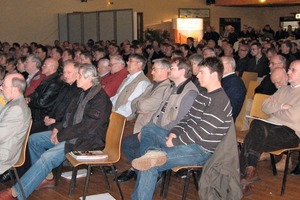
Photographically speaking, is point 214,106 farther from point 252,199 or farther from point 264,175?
point 264,175

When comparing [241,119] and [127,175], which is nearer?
[127,175]

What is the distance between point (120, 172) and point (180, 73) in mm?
1349

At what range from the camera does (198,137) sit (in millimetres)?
3742

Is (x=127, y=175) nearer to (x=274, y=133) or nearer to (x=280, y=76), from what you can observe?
(x=274, y=133)

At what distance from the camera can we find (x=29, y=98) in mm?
5727

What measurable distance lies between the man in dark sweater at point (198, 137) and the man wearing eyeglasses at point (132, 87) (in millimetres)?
1648

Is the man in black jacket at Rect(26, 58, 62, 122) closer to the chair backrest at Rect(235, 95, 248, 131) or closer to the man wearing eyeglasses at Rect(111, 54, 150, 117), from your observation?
the man wearing eyeglasses at Rect(111, 54, 150, 117)

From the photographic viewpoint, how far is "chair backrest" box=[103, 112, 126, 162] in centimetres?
404

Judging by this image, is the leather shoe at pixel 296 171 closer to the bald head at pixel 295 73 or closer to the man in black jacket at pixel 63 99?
the bald head at pixel 295 73

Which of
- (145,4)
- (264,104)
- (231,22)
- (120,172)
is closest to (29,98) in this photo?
(120,172)

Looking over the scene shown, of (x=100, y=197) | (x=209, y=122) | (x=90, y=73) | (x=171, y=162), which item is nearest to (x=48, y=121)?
(x=90, y=73)

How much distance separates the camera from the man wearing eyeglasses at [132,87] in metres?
5.50

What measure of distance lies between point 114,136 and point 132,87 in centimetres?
149

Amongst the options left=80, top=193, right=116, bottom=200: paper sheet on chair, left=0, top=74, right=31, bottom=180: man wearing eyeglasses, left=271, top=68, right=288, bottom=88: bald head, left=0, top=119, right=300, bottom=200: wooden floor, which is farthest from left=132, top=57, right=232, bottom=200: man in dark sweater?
left=271, top=68, right=288, bottom=88: bald head
